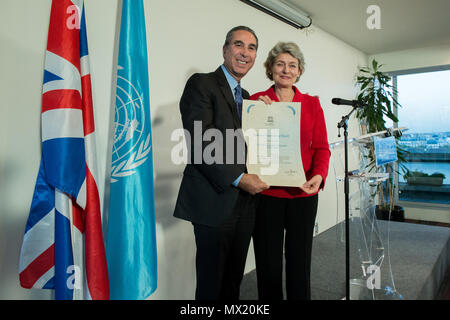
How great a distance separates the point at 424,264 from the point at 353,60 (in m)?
3.53

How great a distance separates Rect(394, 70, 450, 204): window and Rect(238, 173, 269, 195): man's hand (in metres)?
4.82

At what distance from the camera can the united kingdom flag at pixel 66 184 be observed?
142 centimetres

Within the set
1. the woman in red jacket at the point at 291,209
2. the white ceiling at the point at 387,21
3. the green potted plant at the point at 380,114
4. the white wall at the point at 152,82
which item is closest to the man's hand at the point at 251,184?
the woman in red jacket at the point at 291,209

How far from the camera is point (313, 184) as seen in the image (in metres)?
1.55

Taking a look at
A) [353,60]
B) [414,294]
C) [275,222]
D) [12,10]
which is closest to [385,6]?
[353,60]

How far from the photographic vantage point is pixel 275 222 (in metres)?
1.61

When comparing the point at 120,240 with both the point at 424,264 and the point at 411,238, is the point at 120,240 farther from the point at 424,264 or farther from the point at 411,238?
the point at 411,238

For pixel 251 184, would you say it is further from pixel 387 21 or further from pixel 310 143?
pixel 387 21

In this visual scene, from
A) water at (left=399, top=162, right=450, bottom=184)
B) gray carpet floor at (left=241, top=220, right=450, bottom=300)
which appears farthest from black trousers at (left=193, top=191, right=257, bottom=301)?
water at (left=399, top=162, right=450, bottom=184)

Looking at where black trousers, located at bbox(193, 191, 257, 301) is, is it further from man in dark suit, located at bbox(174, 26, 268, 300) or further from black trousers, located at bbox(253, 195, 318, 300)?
black trousers, located at bbox(253, 195, 318, 300)

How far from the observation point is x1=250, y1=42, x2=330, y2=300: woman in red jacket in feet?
5.27

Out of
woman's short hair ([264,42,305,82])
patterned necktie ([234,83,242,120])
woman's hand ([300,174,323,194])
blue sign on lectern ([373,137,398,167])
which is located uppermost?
woman's short hair ([264,42,305,82])

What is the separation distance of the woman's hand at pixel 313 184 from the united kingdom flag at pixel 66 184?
0.98m

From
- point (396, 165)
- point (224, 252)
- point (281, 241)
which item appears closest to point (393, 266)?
point (281, 241)
